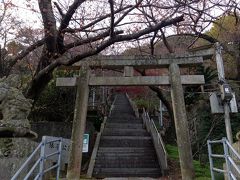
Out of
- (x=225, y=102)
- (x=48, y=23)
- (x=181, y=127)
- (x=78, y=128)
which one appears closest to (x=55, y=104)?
(x=78, y=128)

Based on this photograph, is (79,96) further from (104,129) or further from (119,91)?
(119,91)

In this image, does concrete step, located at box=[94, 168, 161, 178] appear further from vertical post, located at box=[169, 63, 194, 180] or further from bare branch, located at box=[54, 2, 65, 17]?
bare branch, located at box=[54, 2, 65, 17]

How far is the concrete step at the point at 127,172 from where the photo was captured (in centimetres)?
1234

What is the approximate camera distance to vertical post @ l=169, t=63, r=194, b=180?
10.3 meters

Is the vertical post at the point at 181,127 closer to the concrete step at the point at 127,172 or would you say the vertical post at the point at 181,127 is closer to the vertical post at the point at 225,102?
the vertical post at the point at 225,102

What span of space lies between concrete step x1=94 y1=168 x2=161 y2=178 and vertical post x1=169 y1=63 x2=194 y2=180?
2.34 meters

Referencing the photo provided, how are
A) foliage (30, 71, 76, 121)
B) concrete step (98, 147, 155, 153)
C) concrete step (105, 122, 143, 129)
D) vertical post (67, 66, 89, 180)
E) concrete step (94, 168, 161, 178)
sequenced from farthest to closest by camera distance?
concrete step (105, 122, 143, 129) < foliage (30, 71, 76, 121) < concrete step (98, 147, 155, 153) < concrete step (94, 168, 161, 178) < vertical post (67, 66, 89, 180)

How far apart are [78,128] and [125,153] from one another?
3.95 m

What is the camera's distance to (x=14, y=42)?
50.3 feet

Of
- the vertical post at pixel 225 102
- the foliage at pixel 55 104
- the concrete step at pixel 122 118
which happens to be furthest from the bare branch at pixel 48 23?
the concrete step at pixel 122 118

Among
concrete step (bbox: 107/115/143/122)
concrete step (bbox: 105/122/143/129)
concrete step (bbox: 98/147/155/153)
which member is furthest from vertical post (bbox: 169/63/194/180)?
concrete step (bbox: 107/115/143/122)

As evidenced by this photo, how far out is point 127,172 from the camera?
41.0 ft

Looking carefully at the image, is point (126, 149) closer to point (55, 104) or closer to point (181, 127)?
point (181, 127)

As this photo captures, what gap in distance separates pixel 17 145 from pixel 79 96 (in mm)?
6569
